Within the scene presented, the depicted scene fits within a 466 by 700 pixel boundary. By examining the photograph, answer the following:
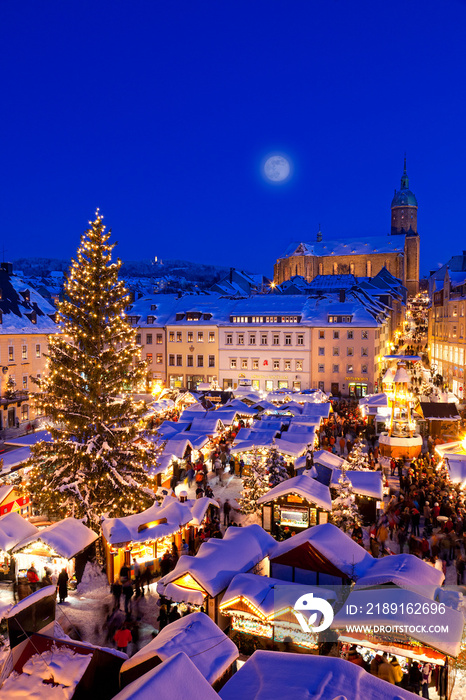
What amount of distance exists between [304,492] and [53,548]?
302 inches

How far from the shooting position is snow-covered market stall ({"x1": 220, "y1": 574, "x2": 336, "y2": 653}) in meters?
9.95

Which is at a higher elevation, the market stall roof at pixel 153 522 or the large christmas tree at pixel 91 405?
the large christmas tree at pixel 91 405

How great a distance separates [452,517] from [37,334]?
33540 millimetres

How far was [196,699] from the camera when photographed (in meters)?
5.65

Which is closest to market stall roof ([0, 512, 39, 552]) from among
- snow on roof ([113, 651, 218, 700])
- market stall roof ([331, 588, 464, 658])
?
market stall roof ([331, 588, 464, 658])

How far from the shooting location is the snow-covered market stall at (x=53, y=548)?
1298 centimetres

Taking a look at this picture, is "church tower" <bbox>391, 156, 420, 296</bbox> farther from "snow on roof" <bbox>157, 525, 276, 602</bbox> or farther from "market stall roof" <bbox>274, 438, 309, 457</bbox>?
"snow on roof" <bbox>157, 525, 276, 602</bbox>

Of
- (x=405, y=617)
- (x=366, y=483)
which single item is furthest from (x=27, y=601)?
(x=366, y=483)

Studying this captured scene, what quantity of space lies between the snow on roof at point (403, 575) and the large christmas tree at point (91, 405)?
26.1 feet

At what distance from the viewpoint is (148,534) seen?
13984mm

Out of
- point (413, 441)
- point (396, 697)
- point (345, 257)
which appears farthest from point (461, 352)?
point (345, 257)

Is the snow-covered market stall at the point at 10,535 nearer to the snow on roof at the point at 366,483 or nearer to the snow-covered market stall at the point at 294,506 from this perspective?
the snow-covered market stall at the point at 294,506

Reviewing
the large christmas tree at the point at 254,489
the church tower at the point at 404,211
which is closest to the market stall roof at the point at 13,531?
the large christmas tree at the point at 254,489

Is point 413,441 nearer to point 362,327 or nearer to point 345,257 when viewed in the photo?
point 362,327
